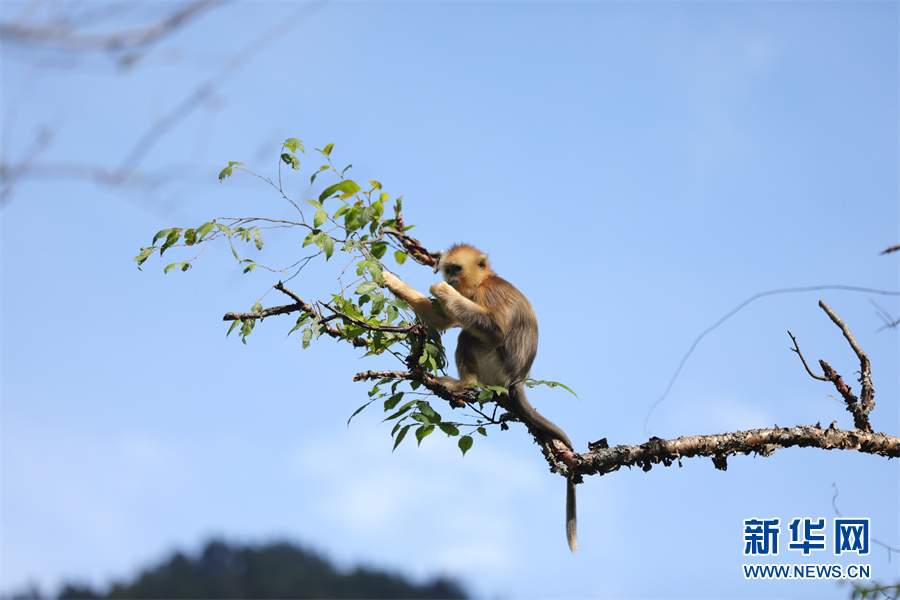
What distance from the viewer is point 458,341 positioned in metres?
6.30

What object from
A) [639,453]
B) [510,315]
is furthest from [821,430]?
[510,315]

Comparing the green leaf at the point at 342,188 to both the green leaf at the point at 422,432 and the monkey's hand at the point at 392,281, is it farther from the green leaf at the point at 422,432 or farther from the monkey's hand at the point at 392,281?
the green leaf at the point at 422,432

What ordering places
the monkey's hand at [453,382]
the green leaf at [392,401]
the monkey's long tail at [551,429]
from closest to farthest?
the green leaf at [392,401], the monkey's long tail at [551,429], the monkey's hand at [453,382]

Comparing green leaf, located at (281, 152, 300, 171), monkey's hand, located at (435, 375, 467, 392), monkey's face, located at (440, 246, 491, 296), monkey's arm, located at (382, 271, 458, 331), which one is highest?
green leaf, located at (281, 152, 300, 171)

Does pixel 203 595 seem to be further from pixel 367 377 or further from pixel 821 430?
pixel 821 430

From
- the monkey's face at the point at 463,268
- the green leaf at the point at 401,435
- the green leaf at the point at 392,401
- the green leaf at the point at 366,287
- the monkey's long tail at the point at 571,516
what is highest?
the monkey's face at the point at 463,268

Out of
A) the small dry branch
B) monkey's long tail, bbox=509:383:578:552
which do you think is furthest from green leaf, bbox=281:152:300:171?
the small dry branch

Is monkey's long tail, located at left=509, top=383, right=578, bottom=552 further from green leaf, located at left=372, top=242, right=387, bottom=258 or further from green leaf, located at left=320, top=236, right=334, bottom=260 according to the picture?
green leaf, located at left=320, top=236, right=334, bottom=260

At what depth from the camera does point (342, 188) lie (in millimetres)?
5098

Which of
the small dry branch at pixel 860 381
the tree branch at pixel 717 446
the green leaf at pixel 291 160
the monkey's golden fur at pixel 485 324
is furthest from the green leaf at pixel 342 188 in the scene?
the small dry branch at pixel 860 381

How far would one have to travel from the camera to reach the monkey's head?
6465mm

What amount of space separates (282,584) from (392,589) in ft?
5.74

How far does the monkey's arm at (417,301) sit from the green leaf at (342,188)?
2.69 feet

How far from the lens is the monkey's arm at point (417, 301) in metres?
5.72
